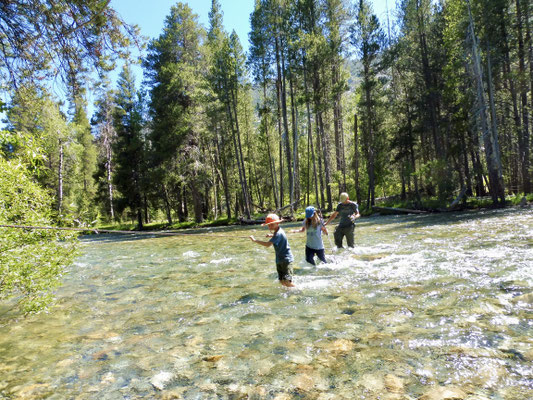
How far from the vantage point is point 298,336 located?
17.5 feet

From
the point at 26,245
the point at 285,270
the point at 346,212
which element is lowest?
the point at 285,270

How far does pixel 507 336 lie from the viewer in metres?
4.59

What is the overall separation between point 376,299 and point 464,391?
3.31 m

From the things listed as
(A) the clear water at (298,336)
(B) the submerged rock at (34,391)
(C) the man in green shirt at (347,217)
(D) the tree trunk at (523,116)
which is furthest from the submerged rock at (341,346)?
(D) the tree trunk at (523,116)

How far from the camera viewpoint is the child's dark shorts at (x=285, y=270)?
27.0 feet

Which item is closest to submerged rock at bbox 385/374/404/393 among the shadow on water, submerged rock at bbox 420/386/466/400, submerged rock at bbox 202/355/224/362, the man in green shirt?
submerged rock at bbox 420/386/466/400

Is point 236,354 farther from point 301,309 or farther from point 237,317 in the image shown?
point 301,309

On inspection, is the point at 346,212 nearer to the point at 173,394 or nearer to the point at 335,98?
the point at 173,394

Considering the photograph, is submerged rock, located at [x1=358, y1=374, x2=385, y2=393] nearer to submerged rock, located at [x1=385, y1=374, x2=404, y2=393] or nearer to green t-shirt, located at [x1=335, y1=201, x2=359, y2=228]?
submerged rock, located at [x1=385, y1=374, x2=404, y2=393]

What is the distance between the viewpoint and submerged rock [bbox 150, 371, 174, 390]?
13.7ft

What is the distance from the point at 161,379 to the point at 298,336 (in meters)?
2.20

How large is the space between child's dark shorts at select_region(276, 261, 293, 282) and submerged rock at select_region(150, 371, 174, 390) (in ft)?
13.8

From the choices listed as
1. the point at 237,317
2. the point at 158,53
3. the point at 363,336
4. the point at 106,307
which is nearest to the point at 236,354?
the point at 237,317

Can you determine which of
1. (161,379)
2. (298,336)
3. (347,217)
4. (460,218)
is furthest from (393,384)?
(460,218)
